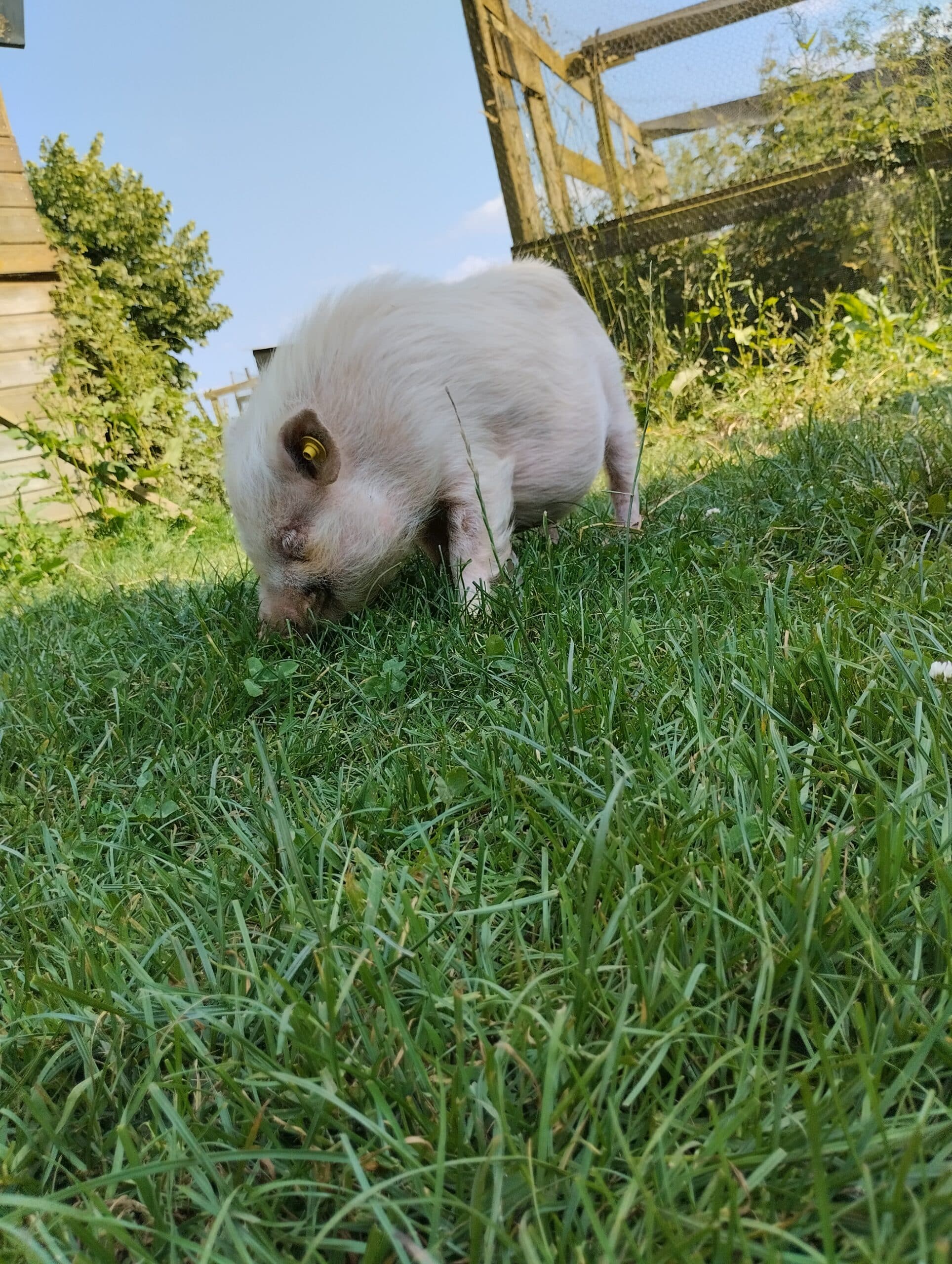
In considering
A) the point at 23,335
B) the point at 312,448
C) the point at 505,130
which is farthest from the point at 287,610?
the point at 23,335

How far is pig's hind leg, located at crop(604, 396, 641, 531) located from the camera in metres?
3.65

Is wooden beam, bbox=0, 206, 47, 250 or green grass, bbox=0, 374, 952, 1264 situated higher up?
wooden beam, bbox=0, 206, 47, 250

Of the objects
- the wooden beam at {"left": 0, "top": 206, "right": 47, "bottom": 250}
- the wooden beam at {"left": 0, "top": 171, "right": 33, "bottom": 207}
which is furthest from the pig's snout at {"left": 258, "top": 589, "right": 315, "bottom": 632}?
the wooden beam at {"left": 0, "top": 171, "right": 33, "bottom": 207}

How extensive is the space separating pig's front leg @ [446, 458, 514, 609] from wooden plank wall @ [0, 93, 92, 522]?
17.3ft

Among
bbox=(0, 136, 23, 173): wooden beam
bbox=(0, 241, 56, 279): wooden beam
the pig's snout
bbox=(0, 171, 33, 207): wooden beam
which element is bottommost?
the pig's snout

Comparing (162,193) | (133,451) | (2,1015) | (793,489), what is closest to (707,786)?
(2,1015)

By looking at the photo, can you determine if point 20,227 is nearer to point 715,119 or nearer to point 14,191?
point 14,191

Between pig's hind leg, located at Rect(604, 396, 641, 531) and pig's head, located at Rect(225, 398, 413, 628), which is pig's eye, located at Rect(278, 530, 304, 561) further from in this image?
pig's hind leg, located at Rect(604, 396, 641, 531)

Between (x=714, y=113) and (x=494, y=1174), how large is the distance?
7634 mm

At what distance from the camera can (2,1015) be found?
1.18m

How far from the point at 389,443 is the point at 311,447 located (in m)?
0.27

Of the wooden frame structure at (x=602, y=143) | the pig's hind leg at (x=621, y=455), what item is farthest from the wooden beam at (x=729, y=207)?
the pig's hind leg at (x=621, y=455)

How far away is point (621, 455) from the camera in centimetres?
380

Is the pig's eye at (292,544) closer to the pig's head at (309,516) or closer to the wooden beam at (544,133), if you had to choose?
the pig's head at (309,516)
